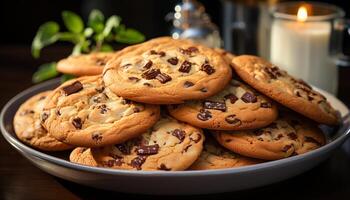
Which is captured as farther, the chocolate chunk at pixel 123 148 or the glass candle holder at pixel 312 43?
the glass candle holder at pixel 312 43

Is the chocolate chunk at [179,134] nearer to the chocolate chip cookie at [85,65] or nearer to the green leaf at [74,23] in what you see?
the chocolate chip cookie at [85,65]

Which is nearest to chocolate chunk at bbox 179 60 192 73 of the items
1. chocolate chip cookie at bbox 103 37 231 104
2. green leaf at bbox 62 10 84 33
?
chocolate chip cookie at bbox 103 37 231 104

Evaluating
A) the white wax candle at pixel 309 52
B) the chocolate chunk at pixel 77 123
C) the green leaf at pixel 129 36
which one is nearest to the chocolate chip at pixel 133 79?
the chocolate chunk at pixel 77 123

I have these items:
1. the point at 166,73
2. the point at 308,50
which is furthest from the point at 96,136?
the point at 308,50

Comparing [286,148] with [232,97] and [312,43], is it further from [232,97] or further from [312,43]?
[312,43]

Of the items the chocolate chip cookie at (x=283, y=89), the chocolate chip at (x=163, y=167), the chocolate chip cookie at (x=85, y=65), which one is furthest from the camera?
the chocolate chip cookie at (x=85, y=65)

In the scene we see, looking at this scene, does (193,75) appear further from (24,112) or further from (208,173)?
(24,112)

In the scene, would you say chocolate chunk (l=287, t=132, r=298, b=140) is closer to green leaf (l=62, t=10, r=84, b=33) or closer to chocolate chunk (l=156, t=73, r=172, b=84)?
chocolate chunk (l=156, t=73, r=172, b=84)
